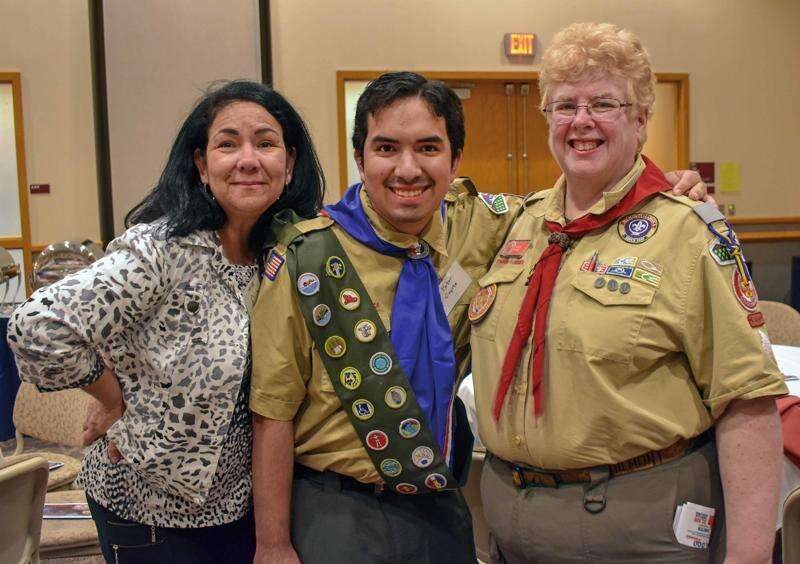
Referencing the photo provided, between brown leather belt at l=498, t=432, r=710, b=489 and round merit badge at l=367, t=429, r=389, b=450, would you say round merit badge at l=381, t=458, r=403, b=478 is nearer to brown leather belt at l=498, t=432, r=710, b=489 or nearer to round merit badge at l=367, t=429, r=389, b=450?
round merit badge at l=367, t=429, r=389, b=450

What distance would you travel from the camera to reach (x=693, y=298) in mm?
1394

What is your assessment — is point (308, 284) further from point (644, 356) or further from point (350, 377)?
point (644, 356)

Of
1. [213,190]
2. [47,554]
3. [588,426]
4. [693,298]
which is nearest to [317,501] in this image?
[588,426]

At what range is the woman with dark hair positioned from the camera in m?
1.51

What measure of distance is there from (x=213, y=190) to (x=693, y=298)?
961mm

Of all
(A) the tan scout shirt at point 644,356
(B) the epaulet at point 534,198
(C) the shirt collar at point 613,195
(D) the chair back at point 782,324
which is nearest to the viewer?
(A) the tan scout shirt at point 644,356

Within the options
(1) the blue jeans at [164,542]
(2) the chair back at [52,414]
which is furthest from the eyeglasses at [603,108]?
(2) the chair back at [52,414]

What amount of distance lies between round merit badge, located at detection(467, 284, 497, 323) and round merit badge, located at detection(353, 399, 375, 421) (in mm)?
284

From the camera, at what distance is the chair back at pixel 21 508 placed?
1.94m

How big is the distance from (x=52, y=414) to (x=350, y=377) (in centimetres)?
208

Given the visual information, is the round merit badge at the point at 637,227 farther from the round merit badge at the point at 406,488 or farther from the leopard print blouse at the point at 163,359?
the leopard print blouse at the point at 163,359

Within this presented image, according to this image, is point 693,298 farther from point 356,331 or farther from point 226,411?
point 226,411

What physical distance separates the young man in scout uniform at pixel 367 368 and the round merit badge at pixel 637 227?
351 millimetres

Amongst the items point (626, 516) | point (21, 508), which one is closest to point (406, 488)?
point (626, 516)
